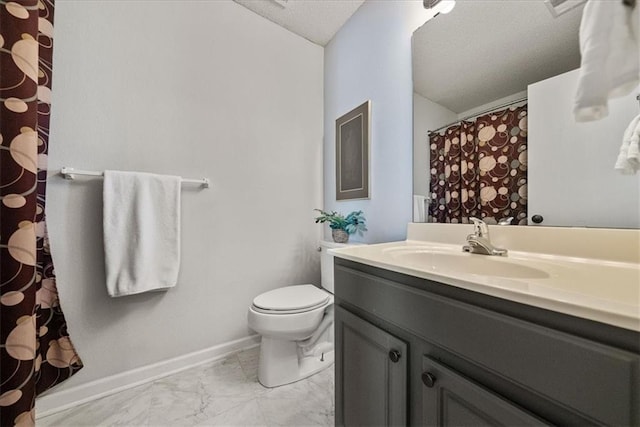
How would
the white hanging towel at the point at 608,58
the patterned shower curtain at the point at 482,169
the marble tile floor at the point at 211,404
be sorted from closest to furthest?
the white hanging towel at the point at 608,58
the patterned shower curtain at the point at 482,169
the marble tile floor at the point at 211,404

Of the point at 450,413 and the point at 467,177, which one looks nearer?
the point at 450,413

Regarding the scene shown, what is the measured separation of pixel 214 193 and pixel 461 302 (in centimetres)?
142

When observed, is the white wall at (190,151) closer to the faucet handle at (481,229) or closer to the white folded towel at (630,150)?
the faucet handle at (481,229)

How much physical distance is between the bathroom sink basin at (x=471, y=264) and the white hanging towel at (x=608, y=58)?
0.40 metres

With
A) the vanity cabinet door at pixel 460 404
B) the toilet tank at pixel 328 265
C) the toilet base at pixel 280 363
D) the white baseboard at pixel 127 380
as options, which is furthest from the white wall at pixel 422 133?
the white baseboard at pixel 127 380

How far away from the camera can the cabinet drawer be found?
1.13 feet

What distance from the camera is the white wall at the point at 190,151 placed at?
115 cm

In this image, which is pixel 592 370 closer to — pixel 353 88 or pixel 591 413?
pixel 591 413

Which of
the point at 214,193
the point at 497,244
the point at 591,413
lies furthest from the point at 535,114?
the point at 214,193

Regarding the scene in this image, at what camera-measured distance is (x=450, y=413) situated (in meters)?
0.54

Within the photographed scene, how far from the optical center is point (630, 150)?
0.60m

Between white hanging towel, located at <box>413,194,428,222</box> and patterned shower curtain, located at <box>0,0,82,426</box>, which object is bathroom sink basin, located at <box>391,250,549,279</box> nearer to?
white hanging towel, located at <box>413,194,428,222</box>

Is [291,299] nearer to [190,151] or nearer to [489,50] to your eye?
[190,151]

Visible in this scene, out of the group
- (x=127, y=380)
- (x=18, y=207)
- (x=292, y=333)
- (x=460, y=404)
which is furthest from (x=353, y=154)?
(x=127, y=380)
